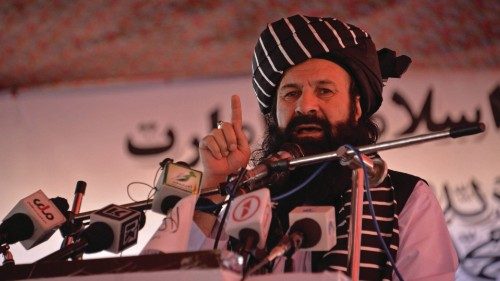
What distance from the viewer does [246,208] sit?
4.17 feet

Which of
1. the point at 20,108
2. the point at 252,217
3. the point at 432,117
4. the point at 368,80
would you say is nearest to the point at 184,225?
the point at 252,217

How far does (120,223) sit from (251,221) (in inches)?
12.9

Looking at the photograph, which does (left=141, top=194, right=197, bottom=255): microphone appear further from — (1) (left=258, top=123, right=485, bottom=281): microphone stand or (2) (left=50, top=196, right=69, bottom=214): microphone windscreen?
(2) (left=50, top=196, right=69, bottom=214): microphone windscreen

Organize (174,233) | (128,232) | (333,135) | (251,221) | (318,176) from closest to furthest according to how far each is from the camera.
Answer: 1. (251,221)
2. (174,233)
3. (128,232)
4. (318,176)
5. (333,135)

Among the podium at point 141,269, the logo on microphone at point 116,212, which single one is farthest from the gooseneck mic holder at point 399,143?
the podium at point 141,269

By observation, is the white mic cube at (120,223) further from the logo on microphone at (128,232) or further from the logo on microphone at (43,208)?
the logo on microphone at (43,208)

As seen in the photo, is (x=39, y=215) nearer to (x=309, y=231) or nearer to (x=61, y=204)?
(x=61, y=204)

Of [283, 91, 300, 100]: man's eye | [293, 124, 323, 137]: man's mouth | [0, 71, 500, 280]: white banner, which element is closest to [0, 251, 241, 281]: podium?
[293, 124, 323, 137]: man's mouth

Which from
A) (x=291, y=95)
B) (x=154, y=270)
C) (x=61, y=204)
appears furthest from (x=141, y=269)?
(x=291, y=95)

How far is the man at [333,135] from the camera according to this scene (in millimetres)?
1801

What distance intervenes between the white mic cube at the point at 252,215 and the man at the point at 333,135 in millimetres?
506

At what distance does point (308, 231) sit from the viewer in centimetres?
132

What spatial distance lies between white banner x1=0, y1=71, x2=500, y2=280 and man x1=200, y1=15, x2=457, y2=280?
0.89 meters

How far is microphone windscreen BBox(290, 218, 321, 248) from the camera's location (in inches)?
51.8
